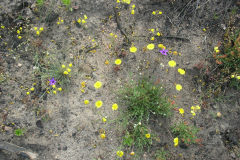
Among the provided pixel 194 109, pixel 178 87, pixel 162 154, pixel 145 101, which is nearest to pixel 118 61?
pixel 145 101

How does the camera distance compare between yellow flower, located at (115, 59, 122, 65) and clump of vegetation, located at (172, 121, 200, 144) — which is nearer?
clump of vegetation, located at (172, 121, 200, 144)

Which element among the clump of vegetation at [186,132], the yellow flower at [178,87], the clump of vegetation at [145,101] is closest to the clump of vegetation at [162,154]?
the clump of vegetation at [186,132]

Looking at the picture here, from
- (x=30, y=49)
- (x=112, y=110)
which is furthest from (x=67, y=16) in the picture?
(x=112, y=110)

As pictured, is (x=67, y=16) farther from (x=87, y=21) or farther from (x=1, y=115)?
(x=1, y=115)

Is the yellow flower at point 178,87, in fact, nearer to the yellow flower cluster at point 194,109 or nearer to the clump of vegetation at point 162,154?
the yellow flower cluster at point 194,109

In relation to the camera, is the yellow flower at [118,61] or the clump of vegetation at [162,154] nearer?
the clump of vegetation at [162,154]


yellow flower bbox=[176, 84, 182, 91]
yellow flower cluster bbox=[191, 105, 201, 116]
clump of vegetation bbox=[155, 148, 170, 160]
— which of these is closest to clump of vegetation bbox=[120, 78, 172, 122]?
yellow flower bbox=[176, 84, 182, 91]

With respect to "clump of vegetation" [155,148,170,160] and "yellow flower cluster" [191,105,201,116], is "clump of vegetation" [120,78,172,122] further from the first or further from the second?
"clump of vegetation" [155,148,170,160]

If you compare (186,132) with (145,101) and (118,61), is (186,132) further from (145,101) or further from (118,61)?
(118,61)
